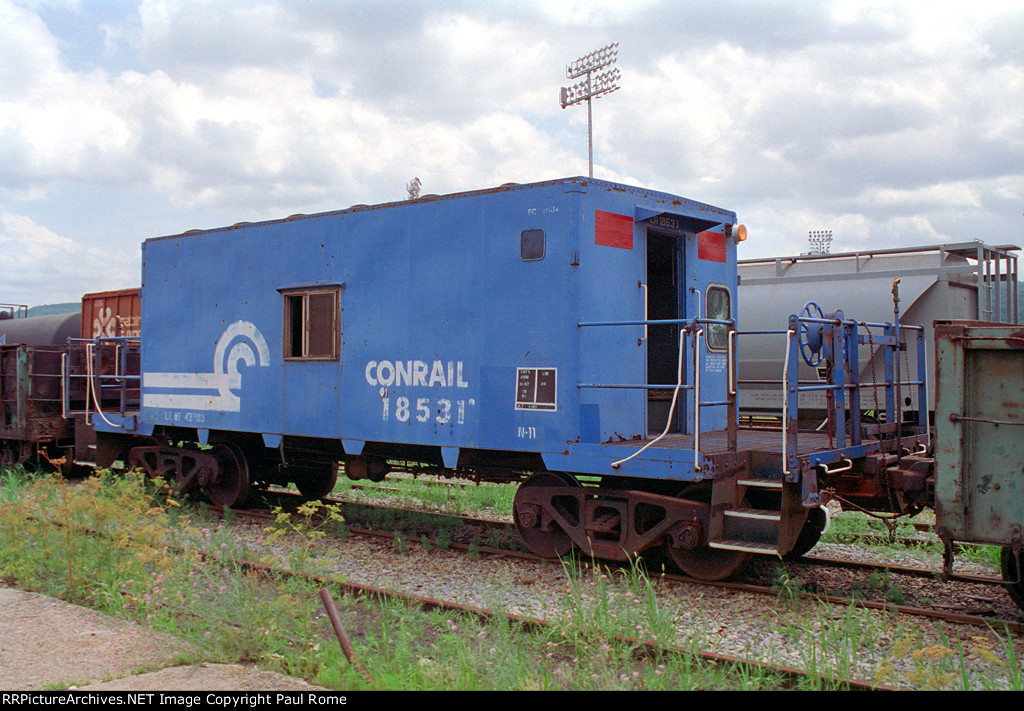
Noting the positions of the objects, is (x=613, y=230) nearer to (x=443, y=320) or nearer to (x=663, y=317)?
(x=663, y=317)

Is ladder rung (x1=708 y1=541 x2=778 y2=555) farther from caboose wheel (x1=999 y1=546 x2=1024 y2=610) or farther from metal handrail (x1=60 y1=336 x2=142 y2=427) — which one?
metal handrail (x1=60 y1=336 x2=142 y2=427)

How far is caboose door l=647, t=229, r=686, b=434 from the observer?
8.26 metres

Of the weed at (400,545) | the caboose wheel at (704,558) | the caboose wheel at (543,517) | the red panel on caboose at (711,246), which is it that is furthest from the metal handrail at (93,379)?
the caboose wheel at (704,558)

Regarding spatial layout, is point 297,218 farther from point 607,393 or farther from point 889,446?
point 889,446

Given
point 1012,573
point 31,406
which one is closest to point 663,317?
point 1012,573

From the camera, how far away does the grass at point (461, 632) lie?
4398 millimetres

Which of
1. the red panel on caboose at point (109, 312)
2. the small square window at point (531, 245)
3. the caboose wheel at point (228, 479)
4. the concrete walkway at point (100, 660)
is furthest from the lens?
the red panel on caboose at point (109, 312)

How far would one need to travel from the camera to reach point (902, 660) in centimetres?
501

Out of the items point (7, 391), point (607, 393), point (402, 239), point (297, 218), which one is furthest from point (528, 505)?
point (7, 391)

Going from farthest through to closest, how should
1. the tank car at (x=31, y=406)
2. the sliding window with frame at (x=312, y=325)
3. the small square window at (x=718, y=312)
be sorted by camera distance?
the tank car at (x=31, y=406) → the sliding window with frame at (x=312, y=325) → the small square window at (x=718, y=312)

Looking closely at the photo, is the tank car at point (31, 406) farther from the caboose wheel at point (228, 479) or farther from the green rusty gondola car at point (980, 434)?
the green rusty gondola car at point (980, 434)

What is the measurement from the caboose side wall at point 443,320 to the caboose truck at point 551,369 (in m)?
0.02

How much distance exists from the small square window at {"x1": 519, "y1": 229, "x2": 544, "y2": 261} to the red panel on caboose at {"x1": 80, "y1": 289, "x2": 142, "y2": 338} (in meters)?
12.2

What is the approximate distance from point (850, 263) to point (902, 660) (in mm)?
9901
